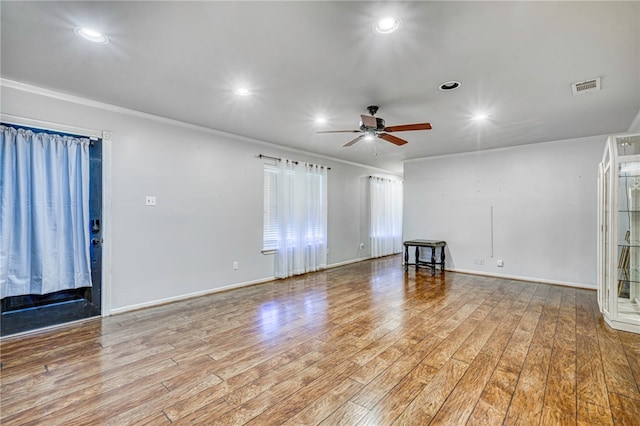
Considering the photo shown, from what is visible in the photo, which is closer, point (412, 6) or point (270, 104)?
point (412, 6)

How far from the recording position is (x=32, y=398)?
1.98 meters

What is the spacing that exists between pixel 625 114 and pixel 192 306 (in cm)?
617

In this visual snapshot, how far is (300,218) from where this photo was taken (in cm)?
580

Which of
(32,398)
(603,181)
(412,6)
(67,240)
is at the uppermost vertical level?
(412,6)

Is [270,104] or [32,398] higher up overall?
[270,104]

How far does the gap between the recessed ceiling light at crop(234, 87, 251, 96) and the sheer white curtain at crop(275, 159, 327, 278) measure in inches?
94.6

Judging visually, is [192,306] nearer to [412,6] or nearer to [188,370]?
[188,370]

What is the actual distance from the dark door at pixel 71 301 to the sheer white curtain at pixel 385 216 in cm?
589

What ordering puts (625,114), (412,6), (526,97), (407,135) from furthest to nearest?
(407,135)
(625,114)
(526,97)
(412,6)

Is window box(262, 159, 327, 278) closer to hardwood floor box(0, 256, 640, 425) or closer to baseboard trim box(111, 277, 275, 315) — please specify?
baseboard trim box(111, 277, 275, 315)

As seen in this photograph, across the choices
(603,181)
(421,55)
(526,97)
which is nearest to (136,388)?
(421,55)

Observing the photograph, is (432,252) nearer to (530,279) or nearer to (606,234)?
(530,279)

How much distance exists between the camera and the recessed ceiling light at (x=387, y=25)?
191cm

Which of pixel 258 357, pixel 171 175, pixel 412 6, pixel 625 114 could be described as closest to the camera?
pixel 412 6
